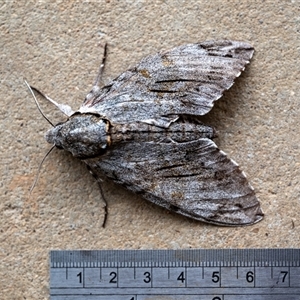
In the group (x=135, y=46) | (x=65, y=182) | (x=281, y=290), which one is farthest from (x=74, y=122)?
(x=281, y=290)

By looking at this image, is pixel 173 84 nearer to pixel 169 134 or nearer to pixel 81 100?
pixel 169 134

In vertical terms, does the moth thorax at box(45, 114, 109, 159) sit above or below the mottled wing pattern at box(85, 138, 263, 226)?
above

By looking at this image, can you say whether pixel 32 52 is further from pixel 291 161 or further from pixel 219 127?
pixel 291 161

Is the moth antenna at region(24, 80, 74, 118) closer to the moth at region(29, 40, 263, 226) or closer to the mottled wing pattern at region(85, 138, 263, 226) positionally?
the moth at region(29, 40, 263, 226)

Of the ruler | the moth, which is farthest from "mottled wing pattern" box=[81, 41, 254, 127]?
the ruler

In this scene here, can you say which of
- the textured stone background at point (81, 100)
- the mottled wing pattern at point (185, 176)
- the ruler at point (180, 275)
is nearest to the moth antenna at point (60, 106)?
the textured stone background at point (81, 100)
